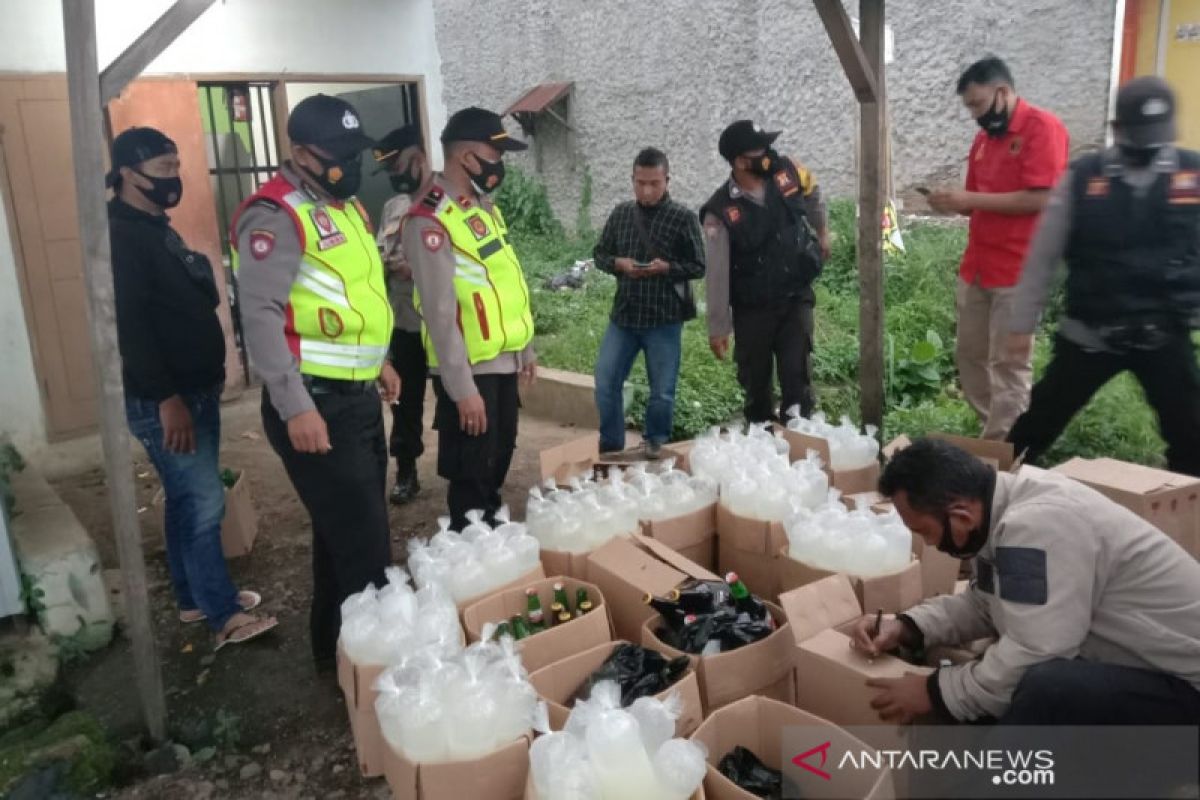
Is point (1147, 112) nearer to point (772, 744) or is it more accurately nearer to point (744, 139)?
point (744, 139)

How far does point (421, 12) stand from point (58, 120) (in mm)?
3072

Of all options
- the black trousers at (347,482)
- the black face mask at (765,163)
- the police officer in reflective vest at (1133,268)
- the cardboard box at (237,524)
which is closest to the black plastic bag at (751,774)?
the black trousers at (347,482)

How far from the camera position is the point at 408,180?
4660mm

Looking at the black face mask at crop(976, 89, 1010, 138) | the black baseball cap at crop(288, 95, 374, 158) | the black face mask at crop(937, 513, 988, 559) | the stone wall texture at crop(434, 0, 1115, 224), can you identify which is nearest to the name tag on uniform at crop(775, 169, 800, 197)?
the black face mask at crop(976, 89, 1010, 138)

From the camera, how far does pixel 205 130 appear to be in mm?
6754

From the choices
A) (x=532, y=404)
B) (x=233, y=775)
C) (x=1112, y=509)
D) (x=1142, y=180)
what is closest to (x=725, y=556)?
(x=1112, y=509)

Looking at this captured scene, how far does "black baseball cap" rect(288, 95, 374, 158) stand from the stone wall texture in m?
7.59

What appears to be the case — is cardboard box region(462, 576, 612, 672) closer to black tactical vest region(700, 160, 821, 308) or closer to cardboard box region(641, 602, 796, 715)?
cardboard box region(641, 602, 796, 715)

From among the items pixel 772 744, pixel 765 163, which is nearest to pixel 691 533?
pixel 772 744

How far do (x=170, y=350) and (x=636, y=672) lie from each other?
193 cm

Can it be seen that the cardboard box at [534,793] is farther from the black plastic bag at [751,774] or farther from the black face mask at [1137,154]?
the black face mask at [1137,154]

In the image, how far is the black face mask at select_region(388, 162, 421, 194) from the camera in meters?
4.62

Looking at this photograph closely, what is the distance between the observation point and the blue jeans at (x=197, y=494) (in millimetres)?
3201

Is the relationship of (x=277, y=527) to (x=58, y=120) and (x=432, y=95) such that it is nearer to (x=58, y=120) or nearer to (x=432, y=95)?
(x=58, y=120)
